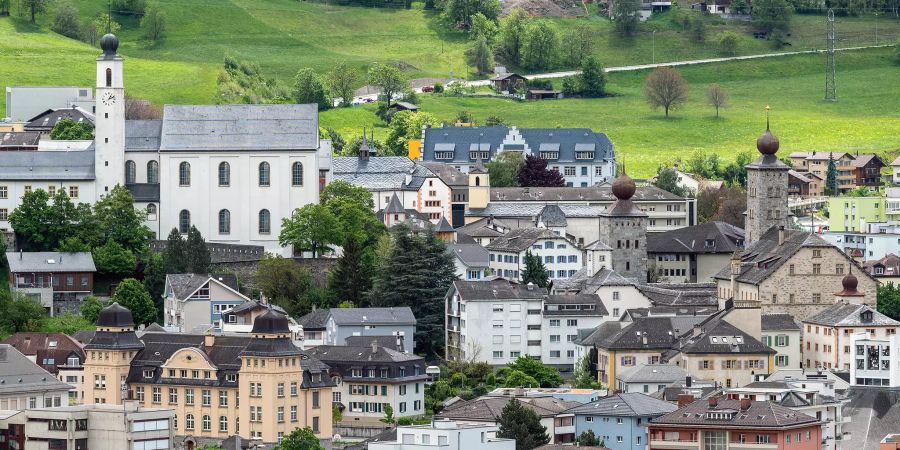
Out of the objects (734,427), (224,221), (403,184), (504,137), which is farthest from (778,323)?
(504,137)

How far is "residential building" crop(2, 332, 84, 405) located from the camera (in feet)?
401

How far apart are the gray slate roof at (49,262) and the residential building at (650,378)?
28.3 metres

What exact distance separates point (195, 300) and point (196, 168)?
50.8 feet

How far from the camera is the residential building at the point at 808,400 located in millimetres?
111188

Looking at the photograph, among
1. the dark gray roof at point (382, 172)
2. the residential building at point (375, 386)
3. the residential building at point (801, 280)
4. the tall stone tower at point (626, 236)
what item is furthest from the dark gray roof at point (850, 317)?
the dark gray roof at point (382, 172)

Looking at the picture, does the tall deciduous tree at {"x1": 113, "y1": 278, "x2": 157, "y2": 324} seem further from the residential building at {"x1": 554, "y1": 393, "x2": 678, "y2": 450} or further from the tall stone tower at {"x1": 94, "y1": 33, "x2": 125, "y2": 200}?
the residential building at {"x1": 554, "y1": 393, "x2": 678, "y2": 450}

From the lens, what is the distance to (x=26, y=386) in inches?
4518

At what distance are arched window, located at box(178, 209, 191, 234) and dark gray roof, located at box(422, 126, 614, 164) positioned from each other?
40.6 m

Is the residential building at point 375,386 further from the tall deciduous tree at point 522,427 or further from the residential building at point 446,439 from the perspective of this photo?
the residential building at point 446,439

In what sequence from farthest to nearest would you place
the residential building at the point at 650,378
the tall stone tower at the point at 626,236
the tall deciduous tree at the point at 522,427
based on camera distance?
the tall stone tower at the point at 626,236 < the residential building at the point at 650,378 < the tall deciduous tree at the point at 522,427

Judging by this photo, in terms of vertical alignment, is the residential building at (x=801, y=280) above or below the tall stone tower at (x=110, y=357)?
above

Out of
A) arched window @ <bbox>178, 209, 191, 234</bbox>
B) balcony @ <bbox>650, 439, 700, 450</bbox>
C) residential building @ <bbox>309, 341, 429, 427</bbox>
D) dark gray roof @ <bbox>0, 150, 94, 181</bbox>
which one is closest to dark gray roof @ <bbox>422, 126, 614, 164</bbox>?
arched window @ <bbox>178, 209, 191, 234</bbox>

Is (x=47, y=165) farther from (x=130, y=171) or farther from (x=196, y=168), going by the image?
(x=196, y=168)

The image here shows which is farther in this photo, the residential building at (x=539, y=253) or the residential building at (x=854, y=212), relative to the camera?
the residential building at (x=854, y=212)
